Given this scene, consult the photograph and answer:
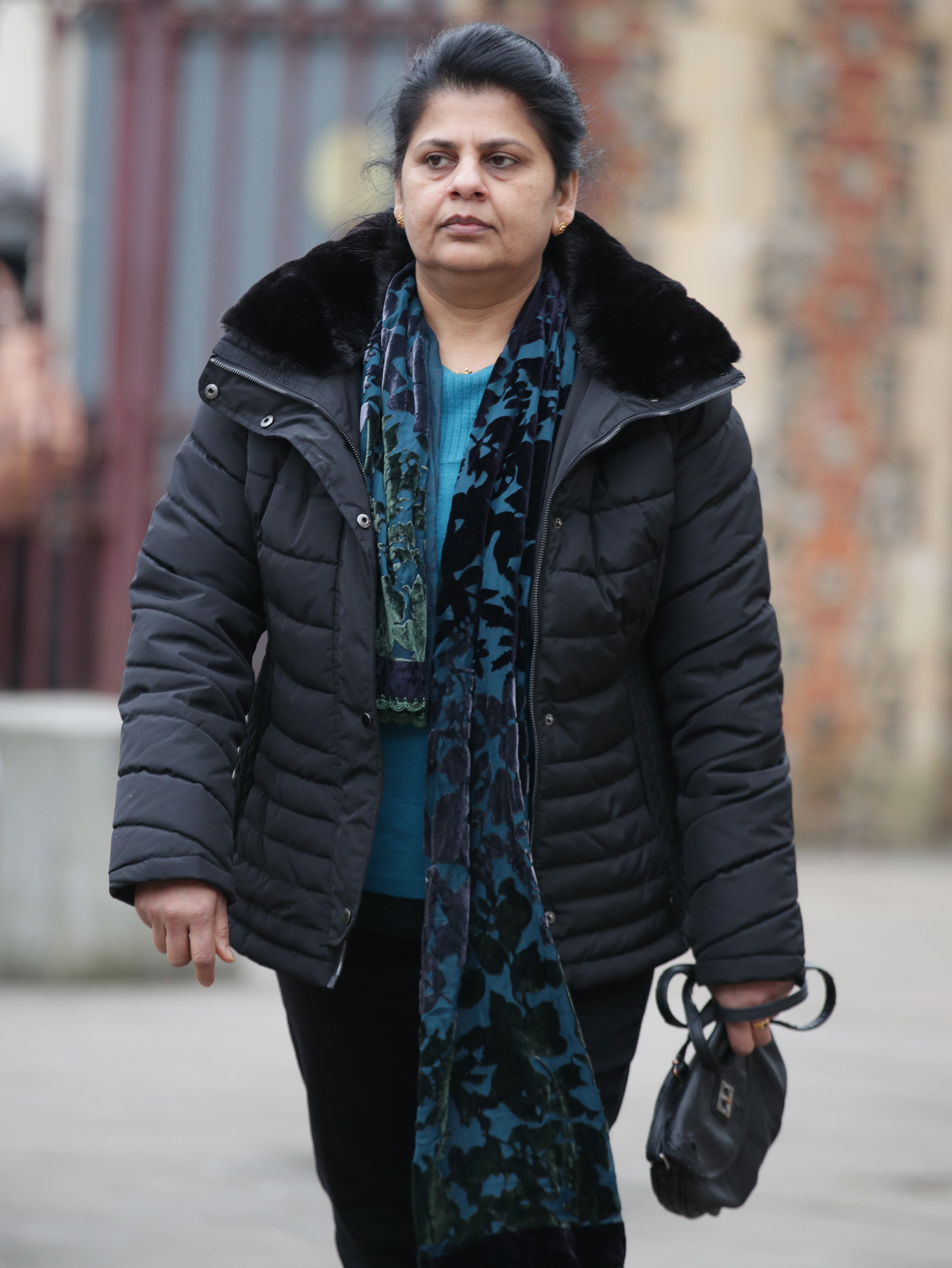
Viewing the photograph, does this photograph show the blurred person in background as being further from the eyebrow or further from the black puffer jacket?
the eyebrow

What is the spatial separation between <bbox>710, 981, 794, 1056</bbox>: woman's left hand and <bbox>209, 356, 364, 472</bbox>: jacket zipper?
761 millimetres

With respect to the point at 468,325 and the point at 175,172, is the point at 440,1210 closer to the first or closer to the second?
the point at 468,325

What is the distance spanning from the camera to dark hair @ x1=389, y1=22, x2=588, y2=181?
7.73 feet

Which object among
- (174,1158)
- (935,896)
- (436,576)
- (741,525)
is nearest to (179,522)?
(436,576)

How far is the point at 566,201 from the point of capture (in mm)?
2465

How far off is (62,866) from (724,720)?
3848mm

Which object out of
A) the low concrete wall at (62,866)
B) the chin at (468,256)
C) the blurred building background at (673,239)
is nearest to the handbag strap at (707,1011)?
the chin at (468,256)

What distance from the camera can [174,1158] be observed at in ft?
13.5

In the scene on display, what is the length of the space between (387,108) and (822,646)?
6.83 m

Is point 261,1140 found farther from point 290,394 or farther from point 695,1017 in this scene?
point 290,394

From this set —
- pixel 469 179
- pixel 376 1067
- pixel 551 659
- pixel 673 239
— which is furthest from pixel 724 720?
pixel 673 239

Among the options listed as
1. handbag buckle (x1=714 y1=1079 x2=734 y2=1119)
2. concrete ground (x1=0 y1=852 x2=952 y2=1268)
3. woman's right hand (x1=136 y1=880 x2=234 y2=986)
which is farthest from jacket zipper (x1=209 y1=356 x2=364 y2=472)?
concrete ground (x1=0 y1=852 x2=952 y2=1268)

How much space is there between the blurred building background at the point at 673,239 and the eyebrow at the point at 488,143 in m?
6.72

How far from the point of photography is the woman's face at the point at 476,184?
7.64 feet
